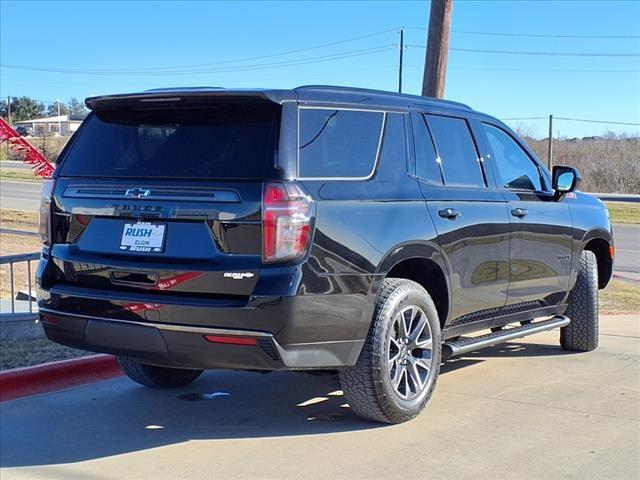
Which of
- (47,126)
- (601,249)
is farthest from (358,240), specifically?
(47,126)

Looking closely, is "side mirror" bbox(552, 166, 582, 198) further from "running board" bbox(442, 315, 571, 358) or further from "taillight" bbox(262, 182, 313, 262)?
"taillight" bbox(262, 182, 313, 262)

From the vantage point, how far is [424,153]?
5.40 m

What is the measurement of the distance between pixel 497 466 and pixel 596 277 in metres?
3.23

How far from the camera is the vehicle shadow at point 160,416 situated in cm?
488

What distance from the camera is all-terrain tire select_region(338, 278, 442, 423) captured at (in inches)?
184

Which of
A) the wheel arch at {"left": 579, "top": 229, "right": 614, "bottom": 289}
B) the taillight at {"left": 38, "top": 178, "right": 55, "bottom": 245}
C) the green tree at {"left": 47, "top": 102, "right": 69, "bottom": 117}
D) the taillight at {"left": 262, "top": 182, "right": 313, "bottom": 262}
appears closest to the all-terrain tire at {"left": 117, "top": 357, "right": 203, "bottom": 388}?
the taillight at {"left": 38, "top": 178, "right": 55, "bottom": 245}

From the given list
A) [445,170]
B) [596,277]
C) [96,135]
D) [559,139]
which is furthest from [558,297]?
[559,139]

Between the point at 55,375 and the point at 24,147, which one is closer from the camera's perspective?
the point at 55,375

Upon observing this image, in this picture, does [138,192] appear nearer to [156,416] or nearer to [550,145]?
[156,416]

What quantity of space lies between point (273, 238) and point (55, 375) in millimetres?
2896

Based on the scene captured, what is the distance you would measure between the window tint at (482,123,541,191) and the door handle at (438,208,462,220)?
904mm

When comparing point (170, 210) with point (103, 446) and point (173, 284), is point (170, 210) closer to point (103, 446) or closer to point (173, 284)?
point (173, 284)

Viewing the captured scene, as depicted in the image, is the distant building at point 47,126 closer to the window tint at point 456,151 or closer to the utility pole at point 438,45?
the utility pole at point 438,45

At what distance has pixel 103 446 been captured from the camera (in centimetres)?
484
